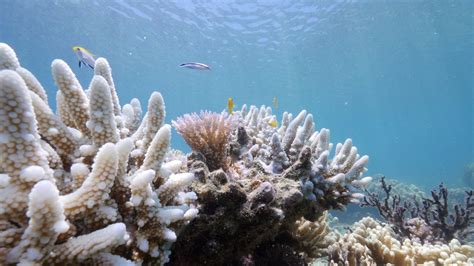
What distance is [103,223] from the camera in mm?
1624

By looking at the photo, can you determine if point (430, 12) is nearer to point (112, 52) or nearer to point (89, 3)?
point (89, 3)

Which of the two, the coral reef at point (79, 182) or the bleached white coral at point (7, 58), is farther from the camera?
the bleached white coral at point (7, 58)

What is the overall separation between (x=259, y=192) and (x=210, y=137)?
2.67 ft

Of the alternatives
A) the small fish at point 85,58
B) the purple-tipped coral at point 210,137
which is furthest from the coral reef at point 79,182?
A: the small fish at point 85,58

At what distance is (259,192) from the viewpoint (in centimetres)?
244

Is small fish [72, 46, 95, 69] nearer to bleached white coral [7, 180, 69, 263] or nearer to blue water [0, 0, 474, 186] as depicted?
bleached white coral [7, 180, 69, 263]

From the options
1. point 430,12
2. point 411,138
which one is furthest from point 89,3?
point 411,138

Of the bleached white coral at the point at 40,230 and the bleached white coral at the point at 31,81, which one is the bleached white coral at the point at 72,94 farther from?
the bleached white coral at the point at 40,230

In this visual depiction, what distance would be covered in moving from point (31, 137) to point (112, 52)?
44.5 meters

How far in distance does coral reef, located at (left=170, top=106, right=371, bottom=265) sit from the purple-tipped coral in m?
0.01

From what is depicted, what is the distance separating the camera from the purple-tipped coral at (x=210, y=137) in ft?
9.51

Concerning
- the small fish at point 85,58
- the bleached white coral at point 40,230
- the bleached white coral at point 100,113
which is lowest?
the bleached white coral at point 40,230

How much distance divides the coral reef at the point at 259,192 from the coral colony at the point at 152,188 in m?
0.01

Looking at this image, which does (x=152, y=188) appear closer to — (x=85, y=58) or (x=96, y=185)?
(x=96, y=185)
